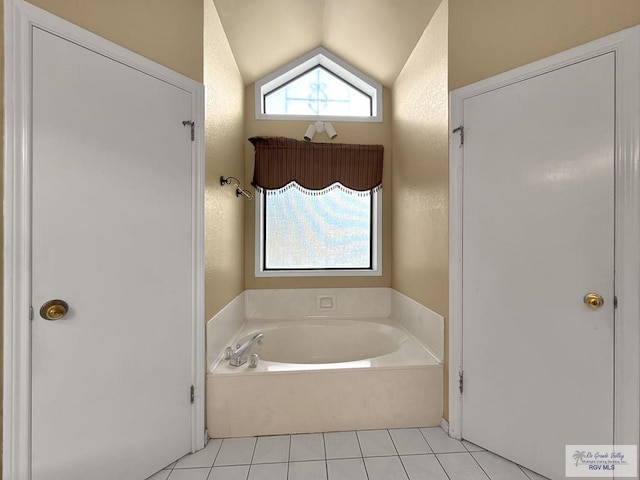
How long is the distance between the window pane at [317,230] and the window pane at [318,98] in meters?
0.71

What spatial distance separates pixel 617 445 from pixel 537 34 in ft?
5.89

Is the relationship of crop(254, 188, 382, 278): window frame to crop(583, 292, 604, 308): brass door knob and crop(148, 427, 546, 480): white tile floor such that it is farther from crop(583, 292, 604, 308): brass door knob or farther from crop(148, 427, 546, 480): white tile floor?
crop(583, 292, 604, 308): brass door knob

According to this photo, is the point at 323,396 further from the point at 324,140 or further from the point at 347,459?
the point at 324,140

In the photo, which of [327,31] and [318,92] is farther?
[318,92]

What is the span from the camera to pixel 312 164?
103 inches

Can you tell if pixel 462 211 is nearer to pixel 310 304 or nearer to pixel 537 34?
pixel 537 34

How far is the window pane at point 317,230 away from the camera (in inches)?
109

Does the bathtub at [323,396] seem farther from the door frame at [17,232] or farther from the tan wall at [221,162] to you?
the door frame at [17,232]

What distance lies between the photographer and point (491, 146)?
1.55 meters

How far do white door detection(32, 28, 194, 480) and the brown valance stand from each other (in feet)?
3.49

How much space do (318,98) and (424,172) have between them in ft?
4.31

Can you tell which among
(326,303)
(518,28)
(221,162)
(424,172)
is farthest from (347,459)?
(518,28)

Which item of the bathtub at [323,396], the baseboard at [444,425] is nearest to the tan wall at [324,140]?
the bathtub at [323,396]

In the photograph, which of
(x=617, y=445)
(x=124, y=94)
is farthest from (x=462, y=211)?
(x=124, y=94)
